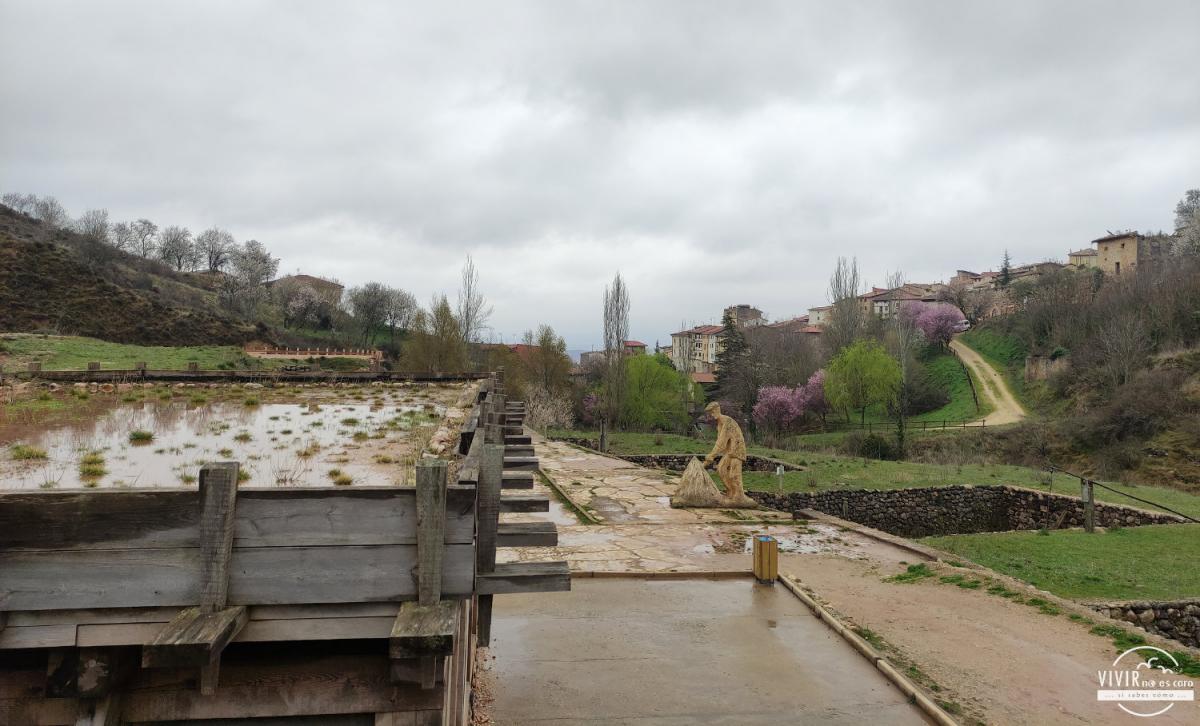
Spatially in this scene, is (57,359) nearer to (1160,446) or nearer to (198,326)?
(198,326)

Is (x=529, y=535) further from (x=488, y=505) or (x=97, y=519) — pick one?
(x=97, y=519)

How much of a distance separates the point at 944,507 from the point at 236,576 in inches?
812

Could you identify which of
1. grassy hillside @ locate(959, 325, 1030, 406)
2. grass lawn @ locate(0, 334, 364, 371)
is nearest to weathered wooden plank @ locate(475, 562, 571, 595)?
grass lawn @ locate(0, 334, 364, 371)

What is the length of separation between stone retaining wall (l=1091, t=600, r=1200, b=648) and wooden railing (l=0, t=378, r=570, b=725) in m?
10.1

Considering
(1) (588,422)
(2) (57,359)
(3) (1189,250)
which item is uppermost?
(3) (1189,250)

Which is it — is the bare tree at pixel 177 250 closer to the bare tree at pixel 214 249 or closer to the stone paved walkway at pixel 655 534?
the bare tree at pixel 214 249

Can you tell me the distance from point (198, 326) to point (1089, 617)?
49842mm

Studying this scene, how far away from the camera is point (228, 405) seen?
9.84 meters

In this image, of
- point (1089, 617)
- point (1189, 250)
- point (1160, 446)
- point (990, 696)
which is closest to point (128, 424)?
point (990, 696)

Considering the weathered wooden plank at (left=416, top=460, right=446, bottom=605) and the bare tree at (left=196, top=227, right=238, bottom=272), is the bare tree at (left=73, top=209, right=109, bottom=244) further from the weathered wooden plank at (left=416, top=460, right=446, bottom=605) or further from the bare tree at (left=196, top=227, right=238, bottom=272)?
the weathered wooden plank at (left=416, top=460, right=446, bottom=605)

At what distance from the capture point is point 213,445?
20.7ft

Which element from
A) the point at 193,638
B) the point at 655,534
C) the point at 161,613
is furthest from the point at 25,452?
the point at 655,534

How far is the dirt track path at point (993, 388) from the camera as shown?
39.7 meters

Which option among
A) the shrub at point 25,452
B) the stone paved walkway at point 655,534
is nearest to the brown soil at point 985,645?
the stone paved walkway at point 655,534
